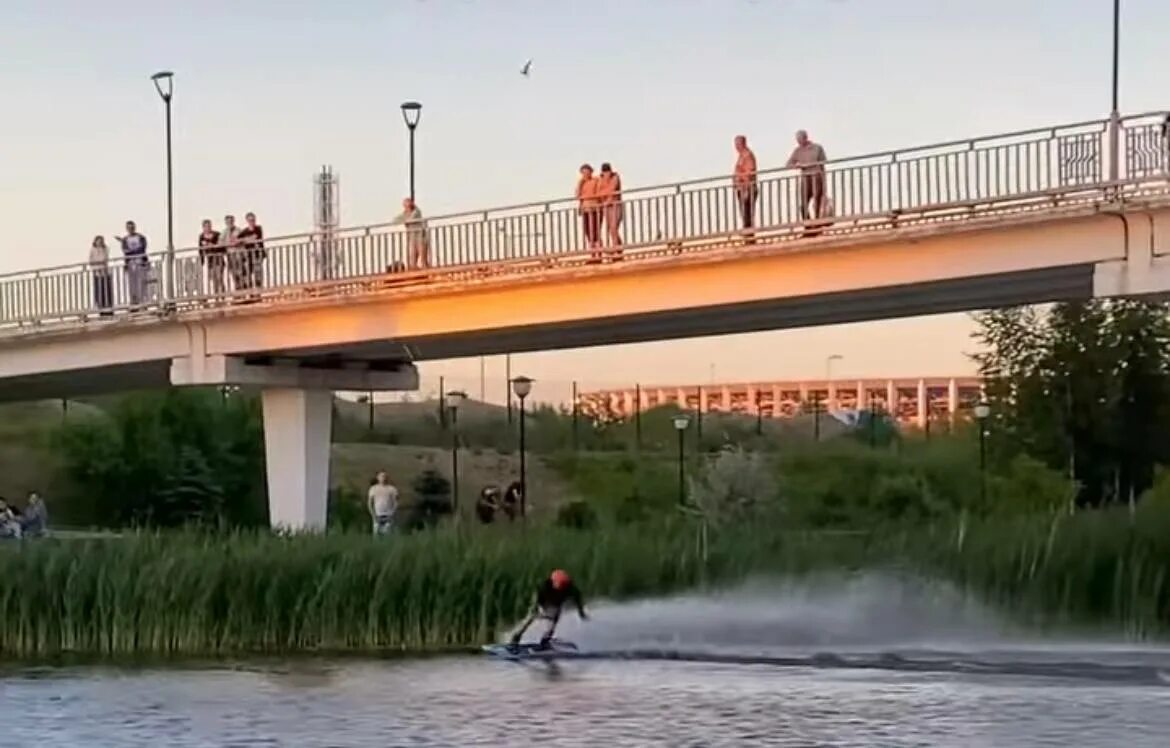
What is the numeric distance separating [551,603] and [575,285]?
13638 mm

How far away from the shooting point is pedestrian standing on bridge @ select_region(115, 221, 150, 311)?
46.9 m

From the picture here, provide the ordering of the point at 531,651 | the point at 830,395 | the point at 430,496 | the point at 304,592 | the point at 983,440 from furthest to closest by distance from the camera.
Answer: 1. the point at 830,395
2. the point at 430,496
3. the point at 983,440
4. the point at 304,592
5. the point at 531,651

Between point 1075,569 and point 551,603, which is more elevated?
point 1075,569

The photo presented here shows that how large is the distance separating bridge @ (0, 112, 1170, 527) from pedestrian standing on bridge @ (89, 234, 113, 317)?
0.46 feet

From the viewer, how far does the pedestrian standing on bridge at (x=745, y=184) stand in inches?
1396

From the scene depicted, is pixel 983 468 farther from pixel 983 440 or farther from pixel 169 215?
pixel 169 215

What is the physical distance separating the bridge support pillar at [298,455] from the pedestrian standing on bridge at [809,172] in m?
15.9

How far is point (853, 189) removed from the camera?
1367 inches

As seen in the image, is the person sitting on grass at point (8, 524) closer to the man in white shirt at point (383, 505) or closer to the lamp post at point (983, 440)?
the man in white shirt at point (383, 505)

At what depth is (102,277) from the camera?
158ft

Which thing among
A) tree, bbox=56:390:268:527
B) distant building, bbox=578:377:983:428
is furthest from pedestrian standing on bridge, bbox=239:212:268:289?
distant building, bbox=578:377:983:428

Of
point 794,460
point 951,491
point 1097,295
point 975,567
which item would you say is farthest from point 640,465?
point 975,567

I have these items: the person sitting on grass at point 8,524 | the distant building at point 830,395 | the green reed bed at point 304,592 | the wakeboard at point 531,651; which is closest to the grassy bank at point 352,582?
the green reed bed at point 304,592

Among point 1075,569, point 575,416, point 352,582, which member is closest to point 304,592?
point 352,582
